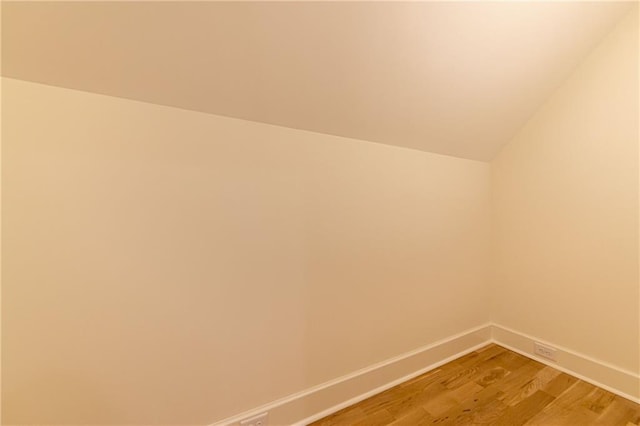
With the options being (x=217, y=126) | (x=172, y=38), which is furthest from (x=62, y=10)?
(x=217, y=126)

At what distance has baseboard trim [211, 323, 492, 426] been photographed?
56.2 inches

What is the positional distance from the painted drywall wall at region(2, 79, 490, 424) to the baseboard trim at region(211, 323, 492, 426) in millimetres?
59

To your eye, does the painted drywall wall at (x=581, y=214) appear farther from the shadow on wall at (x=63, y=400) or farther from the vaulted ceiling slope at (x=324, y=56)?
the shadow on wall at (x=63, y=400)

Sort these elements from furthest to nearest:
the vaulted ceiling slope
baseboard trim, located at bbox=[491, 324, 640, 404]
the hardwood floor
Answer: baseboard trim, located at bbox=[491, 324, 640, 404]
the hardwood floor
the vaulted ceiling slope

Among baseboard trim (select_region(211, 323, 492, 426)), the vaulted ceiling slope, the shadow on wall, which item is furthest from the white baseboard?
the vaulted ceiling slope

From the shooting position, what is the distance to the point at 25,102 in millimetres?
931

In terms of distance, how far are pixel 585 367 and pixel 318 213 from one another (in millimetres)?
2271

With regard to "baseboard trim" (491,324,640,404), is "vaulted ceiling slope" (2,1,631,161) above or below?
above

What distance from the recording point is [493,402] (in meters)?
1.69

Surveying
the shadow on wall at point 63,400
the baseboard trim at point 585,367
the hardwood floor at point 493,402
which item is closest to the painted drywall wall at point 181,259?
the shadow on wall at point 63,400

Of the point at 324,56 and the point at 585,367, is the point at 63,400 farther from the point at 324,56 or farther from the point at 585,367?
the point at 585,367

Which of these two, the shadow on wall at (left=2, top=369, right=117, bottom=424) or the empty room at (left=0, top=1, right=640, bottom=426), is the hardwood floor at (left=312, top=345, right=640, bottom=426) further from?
the shadow on wall at (left=2, top=369, right=117, bottom=424)

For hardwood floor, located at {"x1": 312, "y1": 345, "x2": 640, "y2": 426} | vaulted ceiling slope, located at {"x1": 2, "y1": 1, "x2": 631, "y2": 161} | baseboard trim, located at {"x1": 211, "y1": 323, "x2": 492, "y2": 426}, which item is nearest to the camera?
vaulted ceiling slope, located at {"x1": 2, "y1": 1, "x2": 631, "y2": 161}

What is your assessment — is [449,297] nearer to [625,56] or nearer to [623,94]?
[623,94]
